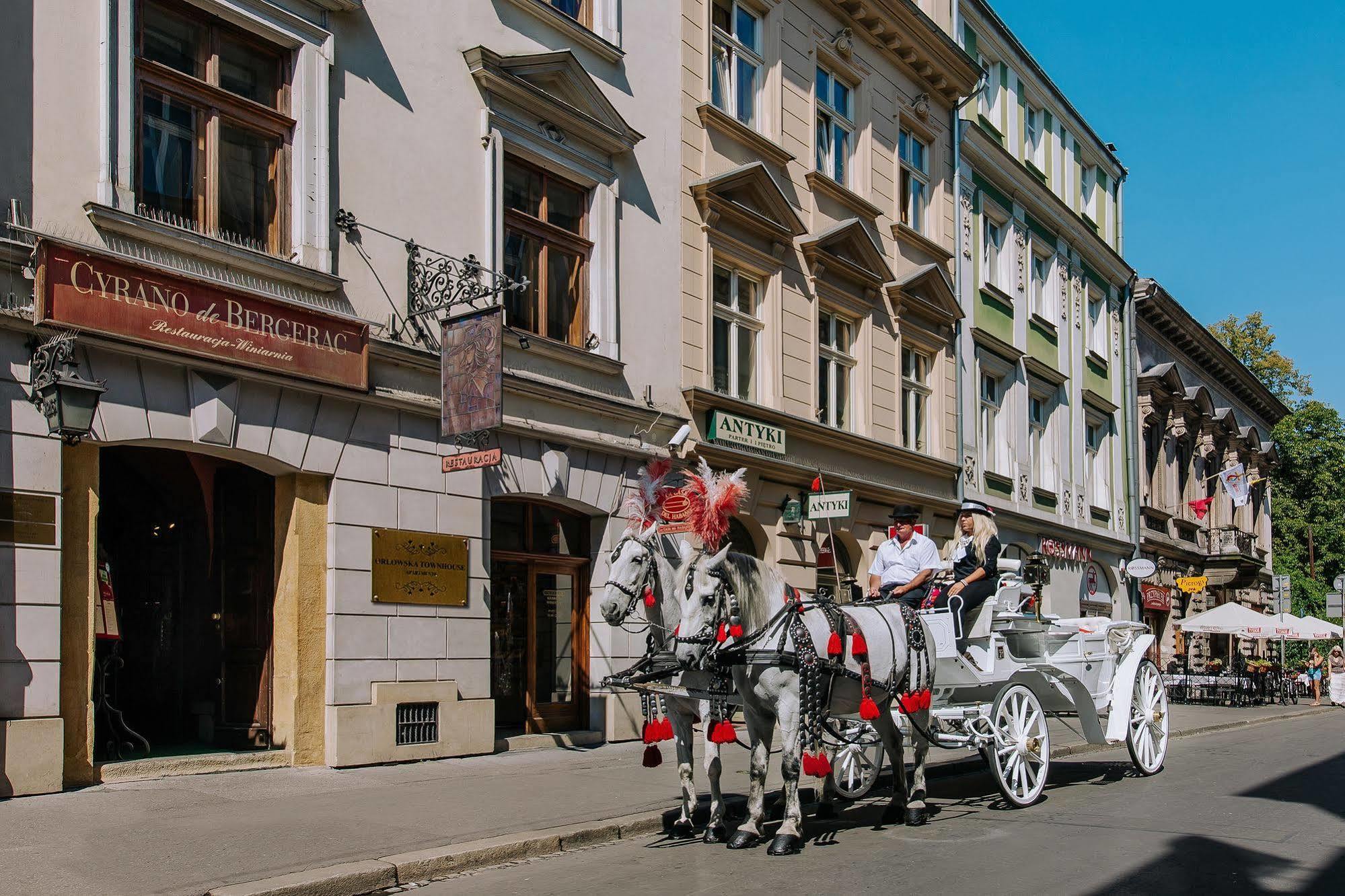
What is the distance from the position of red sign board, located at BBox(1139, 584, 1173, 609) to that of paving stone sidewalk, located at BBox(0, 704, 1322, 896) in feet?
→ 84.7

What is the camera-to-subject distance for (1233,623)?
110 feet

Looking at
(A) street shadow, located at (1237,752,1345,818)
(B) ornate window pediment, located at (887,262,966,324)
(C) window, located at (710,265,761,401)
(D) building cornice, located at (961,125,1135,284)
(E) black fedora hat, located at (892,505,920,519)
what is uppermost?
(D) building cornice, located at (961,125,1135,284)

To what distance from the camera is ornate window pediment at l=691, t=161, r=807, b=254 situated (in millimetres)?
18609

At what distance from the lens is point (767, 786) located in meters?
12.2

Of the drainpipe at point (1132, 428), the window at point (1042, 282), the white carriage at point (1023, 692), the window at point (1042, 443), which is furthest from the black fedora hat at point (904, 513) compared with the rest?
the drainpipe at point (1132, 428)

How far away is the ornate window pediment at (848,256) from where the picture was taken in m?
21.1

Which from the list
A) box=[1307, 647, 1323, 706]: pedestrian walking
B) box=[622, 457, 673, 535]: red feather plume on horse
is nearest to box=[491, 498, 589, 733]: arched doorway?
box=[622, 457, 673, 535]: red feather plume on horse

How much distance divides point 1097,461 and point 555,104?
78.9ft

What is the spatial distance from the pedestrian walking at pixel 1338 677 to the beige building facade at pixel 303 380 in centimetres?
2520

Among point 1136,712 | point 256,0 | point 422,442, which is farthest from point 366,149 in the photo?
point 1136,712

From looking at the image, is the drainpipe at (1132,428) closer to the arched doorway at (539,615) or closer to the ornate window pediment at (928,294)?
the ornate window pediment at (928,294)

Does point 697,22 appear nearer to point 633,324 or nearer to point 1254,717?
point 633,324

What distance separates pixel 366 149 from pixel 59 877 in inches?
328

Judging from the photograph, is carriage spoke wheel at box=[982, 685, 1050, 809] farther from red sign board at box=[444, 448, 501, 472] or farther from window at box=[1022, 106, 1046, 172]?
window at box=[1022, 106, 1046, 172]
